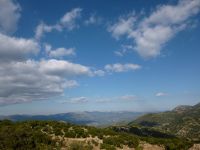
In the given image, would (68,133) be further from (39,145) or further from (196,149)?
(196,149)

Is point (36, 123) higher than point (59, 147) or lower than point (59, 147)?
higher

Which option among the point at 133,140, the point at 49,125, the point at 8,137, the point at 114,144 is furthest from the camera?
the point at 49,125

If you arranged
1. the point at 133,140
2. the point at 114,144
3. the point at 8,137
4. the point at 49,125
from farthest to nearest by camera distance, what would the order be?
the point at 49,125 → the point at 133,140 → the point at 114,144 → the point at 8,137

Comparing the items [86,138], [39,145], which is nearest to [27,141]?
[39,145]

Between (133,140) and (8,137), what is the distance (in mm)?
19956

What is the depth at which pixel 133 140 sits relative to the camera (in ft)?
133

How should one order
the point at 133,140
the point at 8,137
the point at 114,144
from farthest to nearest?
the point at 133,140, the point at 114,144, the point at 8,137

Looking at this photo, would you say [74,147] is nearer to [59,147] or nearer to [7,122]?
[59,147]

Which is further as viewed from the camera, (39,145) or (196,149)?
(196,149)

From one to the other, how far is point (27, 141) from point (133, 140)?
→ 57.7 ft

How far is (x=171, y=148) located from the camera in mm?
41656

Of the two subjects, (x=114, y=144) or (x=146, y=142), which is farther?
(x=146, y=142)

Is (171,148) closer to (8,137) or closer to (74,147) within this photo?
(74,147)

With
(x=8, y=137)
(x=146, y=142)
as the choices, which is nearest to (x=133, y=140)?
(x=146, y=142)
